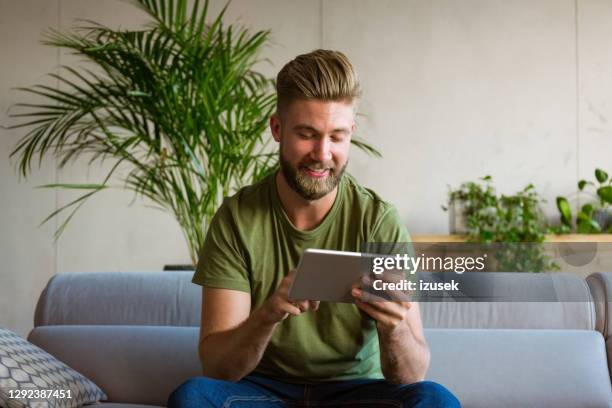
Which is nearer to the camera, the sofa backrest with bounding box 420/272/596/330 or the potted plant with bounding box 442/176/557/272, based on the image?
the sofa backrest with bounding box 420/272/596/330

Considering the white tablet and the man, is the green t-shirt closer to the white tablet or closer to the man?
the man

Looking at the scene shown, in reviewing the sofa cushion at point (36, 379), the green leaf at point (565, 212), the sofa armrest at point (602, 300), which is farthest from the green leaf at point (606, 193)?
the sofa cushion at point (36, 379)

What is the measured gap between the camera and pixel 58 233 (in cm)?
427

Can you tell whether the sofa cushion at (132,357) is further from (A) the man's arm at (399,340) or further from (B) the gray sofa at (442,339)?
(A) the man's arm at (399,340)

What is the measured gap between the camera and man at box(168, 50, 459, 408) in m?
1.84

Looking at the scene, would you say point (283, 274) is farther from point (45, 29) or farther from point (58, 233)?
point (45, 29)

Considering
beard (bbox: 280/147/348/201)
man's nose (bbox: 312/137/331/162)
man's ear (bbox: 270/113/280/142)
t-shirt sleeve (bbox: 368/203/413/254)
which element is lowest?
t-shirt sleeve (bbox: 368/203/413/254)

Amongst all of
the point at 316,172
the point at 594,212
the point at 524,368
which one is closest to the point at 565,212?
the point at 594,212

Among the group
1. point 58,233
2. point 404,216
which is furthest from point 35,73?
point 404,216

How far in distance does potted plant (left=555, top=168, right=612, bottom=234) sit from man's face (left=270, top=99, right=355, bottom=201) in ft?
7.31

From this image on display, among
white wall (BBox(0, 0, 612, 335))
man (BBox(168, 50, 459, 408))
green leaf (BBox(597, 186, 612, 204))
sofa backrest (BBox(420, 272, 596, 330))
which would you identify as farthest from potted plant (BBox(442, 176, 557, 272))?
man (BBox(168, 50, 459, 408))

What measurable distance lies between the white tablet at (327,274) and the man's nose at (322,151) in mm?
393

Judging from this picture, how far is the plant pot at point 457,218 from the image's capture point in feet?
12.4

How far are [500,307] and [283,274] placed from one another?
86 cm
